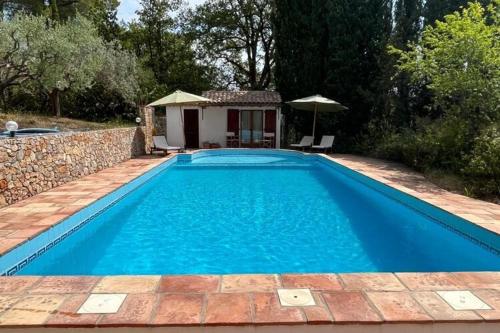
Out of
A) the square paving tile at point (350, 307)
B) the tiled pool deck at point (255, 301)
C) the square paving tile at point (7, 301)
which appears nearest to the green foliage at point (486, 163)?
the tiled pool deck at point (255, 301)

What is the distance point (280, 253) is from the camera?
5.22 meters

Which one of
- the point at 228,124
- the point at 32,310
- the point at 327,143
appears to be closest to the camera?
the point at 32,310

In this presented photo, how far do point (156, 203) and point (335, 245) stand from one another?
14.1 ft

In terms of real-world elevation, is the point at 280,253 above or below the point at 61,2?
below

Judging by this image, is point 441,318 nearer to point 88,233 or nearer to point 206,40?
point 88,233

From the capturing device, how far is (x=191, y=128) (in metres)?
18.7

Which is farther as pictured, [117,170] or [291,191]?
[117,170]

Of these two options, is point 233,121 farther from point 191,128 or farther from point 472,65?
point 472,65

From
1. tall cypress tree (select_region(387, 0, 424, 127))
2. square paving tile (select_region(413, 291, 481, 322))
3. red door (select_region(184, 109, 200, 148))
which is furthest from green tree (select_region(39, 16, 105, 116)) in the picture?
square paving tile (select_region(413, 291, 481, 322))

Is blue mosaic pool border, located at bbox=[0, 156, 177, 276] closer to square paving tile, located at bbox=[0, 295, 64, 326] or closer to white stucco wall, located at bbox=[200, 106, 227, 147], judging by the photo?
square paving tile, located at bbox=[0, 295, 64, 326]

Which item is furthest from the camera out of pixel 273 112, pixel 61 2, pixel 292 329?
pixel 61 2

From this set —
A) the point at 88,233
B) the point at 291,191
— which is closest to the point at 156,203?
the point at 88,233

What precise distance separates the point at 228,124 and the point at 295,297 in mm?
15977

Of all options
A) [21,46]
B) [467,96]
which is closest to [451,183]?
[467,96]
